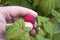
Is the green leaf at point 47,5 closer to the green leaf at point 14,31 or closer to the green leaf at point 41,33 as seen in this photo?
the green leaf at point 41,33

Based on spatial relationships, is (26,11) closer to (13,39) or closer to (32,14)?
(32,14)

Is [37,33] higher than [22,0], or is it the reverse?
[22,0]

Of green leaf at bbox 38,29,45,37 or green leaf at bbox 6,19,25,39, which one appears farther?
green leaf at bbox 38,29,45,37

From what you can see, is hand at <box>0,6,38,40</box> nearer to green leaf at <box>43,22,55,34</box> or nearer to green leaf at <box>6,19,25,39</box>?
green leaf at <box>43,22,55,34</box>

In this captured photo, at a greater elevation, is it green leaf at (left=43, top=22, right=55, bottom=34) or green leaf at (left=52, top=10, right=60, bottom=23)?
green leaf at (left=52, top=10, right=60, bottom=23)

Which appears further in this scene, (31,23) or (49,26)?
(49,26)

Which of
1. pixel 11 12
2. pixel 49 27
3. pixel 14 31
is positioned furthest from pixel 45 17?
pixel 14 31

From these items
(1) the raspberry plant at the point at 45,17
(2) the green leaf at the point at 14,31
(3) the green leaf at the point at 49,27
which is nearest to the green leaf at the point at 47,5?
(1) the raspberry plant at the point at 45,17

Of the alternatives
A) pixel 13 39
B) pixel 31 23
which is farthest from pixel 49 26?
pixel 13 39

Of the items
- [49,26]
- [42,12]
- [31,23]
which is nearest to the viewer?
[31,23]

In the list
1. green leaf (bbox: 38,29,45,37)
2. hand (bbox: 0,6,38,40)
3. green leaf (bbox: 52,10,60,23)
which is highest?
hand (bbox: 0,6,38,40)

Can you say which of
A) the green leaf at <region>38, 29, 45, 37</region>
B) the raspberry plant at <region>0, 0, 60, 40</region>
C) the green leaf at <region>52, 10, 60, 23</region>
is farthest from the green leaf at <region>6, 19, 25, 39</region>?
the green leaf at <region>52, 10, 60, 23</region>
